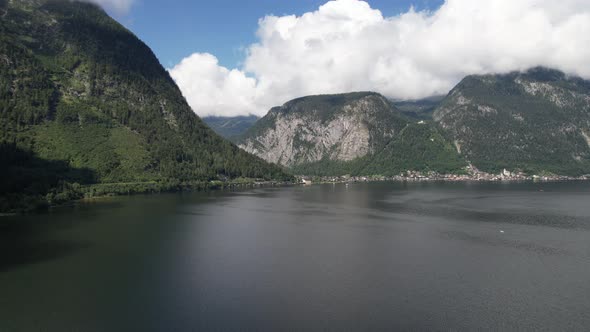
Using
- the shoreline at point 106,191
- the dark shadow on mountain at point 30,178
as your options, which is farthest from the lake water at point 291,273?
the dark shadow on mountain at point 30,178

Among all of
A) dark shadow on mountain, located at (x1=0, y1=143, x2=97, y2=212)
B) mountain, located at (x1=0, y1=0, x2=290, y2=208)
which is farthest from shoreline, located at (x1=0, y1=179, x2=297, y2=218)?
mountain, located at (x1=0, y1=0, x2=290, y2=208)

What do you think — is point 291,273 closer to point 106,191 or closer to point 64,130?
point 106,191

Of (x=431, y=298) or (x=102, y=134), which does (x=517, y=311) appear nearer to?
(x=431, y=298)

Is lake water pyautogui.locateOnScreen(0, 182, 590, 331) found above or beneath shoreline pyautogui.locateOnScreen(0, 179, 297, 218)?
beneath

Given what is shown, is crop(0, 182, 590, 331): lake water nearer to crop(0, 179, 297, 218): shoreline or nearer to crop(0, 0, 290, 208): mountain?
crop(0, 179, 297, 218): shoreline

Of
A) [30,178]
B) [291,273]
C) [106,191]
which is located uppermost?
[30,178]

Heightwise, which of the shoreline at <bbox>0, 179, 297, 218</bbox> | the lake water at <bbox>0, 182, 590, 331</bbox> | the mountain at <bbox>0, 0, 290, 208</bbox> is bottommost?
the lake water at <bbox>0, 182, 590, 331</bbox>

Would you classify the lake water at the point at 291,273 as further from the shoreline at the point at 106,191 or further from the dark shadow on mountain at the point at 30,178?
the dark shadow on mountain at the point at 30,178

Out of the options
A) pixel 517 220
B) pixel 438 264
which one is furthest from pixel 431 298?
pixel 517 220

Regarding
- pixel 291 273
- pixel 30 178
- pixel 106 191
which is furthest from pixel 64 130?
pixel 291 273
